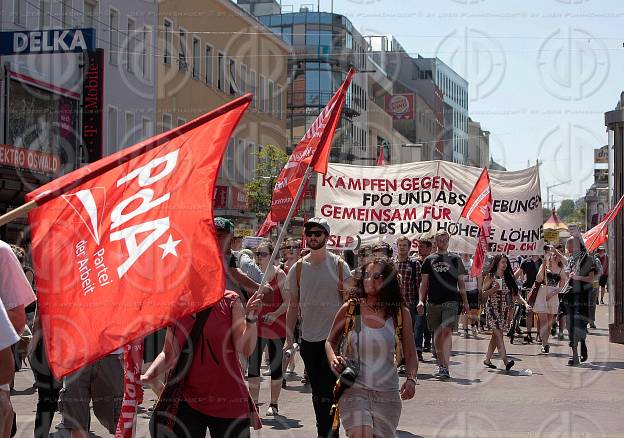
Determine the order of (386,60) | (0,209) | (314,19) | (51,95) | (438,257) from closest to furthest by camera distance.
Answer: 1. (438,257)
2. (0,209)
3. (51,95)
4. (314,19)
5. (386,60)

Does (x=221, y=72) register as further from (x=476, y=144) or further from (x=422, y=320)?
(x=476, y=144)

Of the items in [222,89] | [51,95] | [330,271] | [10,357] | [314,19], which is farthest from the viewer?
Result: [314,19]

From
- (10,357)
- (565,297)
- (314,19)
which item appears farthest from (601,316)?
(314,19)

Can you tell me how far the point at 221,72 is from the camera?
142 feet

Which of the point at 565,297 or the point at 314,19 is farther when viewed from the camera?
the point at 314,19

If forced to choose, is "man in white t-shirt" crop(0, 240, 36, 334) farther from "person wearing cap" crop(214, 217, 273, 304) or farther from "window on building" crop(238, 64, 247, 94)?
"window on building" crop(238, 64, 247, 94)

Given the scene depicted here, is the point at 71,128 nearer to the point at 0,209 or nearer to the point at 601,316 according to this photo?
the point at 0,209

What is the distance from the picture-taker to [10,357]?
5.41 meters

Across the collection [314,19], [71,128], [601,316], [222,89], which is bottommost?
[601,316]

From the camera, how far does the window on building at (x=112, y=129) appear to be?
32344 millimetres

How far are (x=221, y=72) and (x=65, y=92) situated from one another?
48.9 feet

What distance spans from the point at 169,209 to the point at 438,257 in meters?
9.86

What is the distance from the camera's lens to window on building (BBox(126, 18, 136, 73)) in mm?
33344

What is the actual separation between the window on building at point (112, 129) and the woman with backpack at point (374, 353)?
26336 mm
